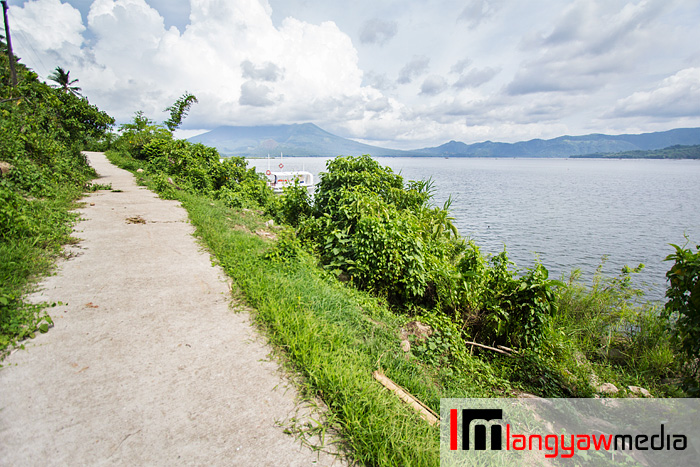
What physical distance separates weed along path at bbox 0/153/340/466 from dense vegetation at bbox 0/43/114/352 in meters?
0.27

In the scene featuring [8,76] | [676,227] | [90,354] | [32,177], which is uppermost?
[8,76]

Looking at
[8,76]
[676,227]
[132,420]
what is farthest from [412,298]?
[8,76]

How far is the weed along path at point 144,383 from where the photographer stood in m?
2.01

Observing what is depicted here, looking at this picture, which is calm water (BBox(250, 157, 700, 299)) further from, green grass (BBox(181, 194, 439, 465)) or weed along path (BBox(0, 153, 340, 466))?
weed along path (BBox(0, 153, 340, 466))

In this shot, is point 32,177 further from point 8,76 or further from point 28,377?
point 8,76

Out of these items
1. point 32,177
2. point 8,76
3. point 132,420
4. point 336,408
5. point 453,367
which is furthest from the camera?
point 8,76

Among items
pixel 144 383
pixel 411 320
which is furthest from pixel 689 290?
pixel 144 383

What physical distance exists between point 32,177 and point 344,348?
9537 millimetres

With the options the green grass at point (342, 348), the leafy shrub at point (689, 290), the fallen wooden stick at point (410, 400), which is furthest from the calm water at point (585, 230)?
the fallen wooden stick at point (410, 400)

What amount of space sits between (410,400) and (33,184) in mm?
10039

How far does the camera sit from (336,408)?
8.00ft

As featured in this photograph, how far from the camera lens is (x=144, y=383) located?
8.26 feet

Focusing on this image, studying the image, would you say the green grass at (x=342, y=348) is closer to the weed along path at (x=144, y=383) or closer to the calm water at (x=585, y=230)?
the weed along path at (x=144, y=383)

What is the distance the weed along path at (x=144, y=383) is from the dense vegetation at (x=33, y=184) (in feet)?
0.89
